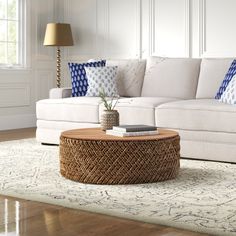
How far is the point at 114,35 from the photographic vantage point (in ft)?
23.4

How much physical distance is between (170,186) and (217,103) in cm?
137

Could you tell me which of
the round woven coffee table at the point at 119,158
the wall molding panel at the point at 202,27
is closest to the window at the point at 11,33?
the wall molding panel at the point at 202,27

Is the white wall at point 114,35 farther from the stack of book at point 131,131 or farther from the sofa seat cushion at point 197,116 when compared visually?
the stack of book at point 131,131

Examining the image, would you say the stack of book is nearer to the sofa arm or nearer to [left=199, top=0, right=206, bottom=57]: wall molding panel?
the sofa arm

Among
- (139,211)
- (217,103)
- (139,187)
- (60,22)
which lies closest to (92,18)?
(60,22)

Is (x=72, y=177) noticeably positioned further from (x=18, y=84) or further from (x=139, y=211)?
(x=18, y=84)

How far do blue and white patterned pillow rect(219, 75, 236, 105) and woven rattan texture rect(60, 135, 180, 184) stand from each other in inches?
45.1

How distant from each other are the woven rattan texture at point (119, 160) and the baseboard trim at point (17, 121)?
351cm

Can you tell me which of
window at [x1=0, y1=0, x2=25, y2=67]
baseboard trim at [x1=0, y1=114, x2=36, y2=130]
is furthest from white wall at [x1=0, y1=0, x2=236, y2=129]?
window at [x1=0, y1=0, x2=25, y2=67]

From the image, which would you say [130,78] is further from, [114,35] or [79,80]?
[114,35]

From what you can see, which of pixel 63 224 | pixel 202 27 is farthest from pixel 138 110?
pixel 63 224

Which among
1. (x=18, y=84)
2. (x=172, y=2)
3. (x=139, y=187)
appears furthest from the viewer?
(x=18, y=84)

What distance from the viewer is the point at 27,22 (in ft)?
23.6

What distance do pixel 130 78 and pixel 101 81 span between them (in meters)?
0.34
